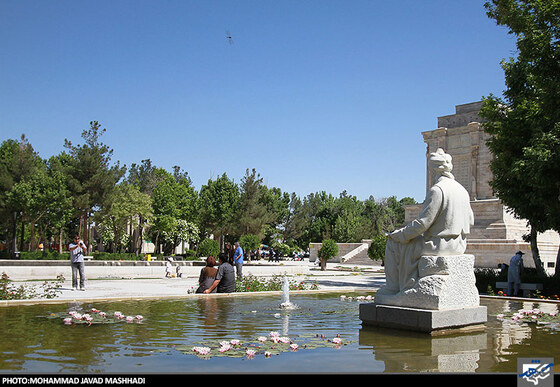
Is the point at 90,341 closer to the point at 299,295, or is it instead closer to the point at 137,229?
the point at 299,295

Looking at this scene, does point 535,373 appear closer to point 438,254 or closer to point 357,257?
point 438,254

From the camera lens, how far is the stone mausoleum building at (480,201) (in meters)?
30.8

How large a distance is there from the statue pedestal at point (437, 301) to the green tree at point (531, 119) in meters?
7.48

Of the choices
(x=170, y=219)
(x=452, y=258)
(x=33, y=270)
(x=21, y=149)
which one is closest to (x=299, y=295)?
(x=452, y=258)

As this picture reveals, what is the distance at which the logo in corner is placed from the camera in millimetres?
4203

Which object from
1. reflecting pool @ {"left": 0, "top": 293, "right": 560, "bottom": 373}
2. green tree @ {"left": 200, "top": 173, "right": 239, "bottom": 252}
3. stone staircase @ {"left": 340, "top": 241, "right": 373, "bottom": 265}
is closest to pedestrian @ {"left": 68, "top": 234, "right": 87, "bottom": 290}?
reflecting pool @ {"left": 0, "top": 293, "right": 560, "bottom": 373}

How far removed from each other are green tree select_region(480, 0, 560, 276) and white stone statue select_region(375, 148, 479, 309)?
287 inches

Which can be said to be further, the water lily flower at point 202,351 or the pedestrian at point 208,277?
the pedestrian at point 208,277

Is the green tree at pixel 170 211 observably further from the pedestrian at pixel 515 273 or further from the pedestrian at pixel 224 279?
the pedestrian at pixel 515 273

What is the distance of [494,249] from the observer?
31.1 meters

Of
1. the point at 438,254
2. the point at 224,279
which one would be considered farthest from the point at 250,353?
the point at 224,279

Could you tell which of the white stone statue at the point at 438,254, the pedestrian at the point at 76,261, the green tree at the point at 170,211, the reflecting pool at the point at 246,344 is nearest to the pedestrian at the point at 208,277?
the reflecting pool at the point at 246,344

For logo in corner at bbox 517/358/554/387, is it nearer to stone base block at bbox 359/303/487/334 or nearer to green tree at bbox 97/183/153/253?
stone base block at bbox 359/303/487/334
